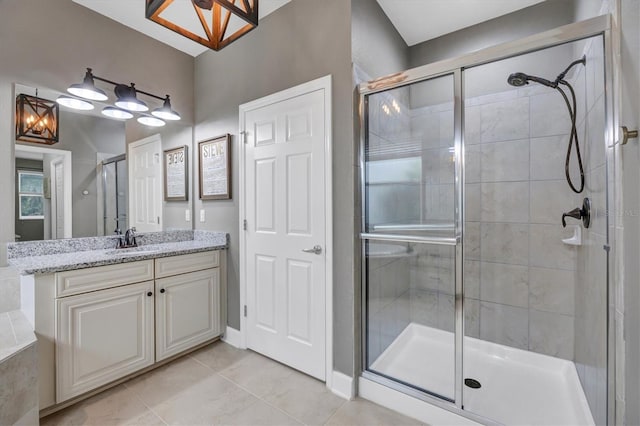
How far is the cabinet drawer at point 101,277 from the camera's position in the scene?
1715 millimetres

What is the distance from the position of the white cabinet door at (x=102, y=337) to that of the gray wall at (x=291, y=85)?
726mm

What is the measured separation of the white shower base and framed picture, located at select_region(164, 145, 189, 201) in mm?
2307

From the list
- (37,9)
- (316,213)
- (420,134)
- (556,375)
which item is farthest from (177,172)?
(556,375)

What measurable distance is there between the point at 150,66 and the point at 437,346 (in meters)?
3.41

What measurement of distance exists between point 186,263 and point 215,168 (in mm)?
893

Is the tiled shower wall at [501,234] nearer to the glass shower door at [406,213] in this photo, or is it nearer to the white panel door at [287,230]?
the glass shower door at [406,213]

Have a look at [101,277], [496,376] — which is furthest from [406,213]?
[101,277]

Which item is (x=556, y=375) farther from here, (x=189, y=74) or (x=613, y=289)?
(x=189, y=74)

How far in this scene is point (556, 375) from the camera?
2.06 metres

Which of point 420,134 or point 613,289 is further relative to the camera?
point 420,134

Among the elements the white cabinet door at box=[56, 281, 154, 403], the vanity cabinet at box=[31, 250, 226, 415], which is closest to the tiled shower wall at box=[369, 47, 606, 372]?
the vanity cabinet at box=[31, 250, 226, 415]

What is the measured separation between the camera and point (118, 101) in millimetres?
2162

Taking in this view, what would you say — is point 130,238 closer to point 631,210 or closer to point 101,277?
point 101,277

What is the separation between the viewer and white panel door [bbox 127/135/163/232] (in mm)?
2557
